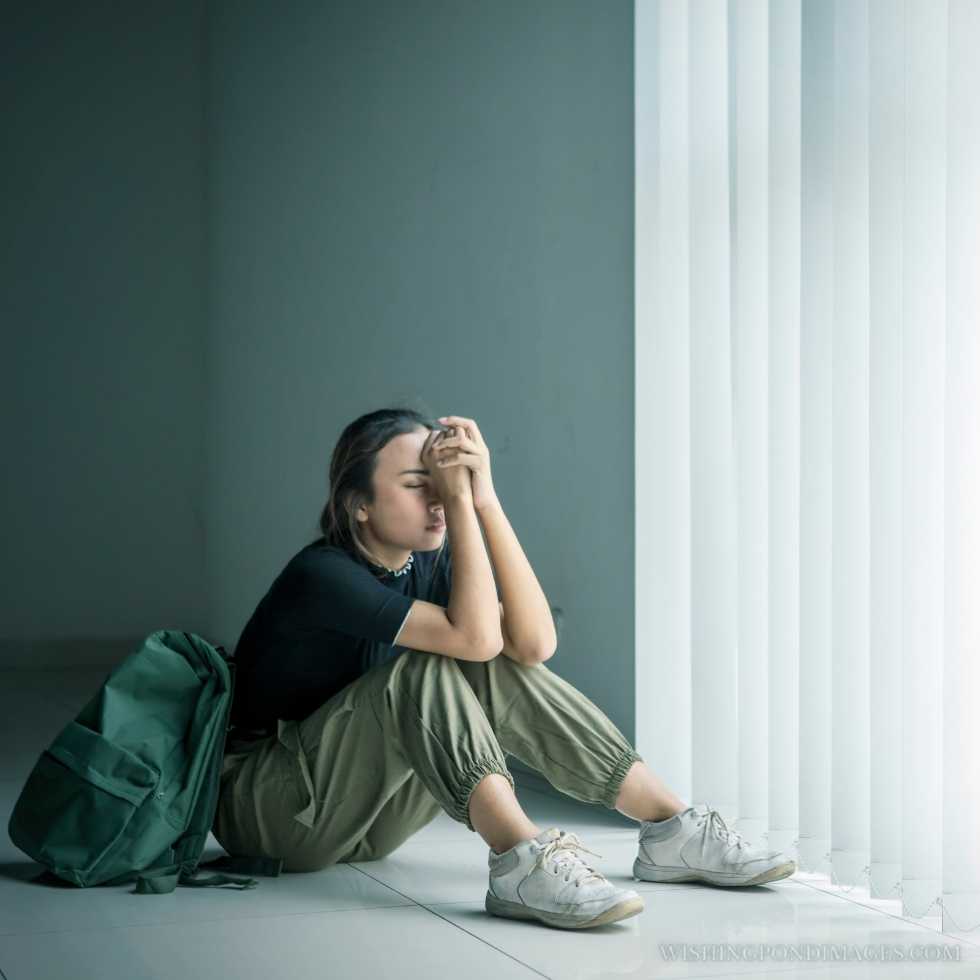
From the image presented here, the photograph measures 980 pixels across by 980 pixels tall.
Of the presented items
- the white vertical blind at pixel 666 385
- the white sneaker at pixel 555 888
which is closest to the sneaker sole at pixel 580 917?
the white sneaker at pixel 555 888

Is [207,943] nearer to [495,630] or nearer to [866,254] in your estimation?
[495,630]

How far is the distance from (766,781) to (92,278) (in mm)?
3974

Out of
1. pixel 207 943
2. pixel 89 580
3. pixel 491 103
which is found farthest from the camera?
pixel 89 580

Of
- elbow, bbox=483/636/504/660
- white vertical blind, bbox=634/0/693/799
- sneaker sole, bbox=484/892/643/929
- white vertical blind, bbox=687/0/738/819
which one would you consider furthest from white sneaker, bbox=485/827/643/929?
white vertical blind, bbox=634/0/693/799

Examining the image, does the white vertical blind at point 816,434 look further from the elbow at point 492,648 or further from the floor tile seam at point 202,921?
the floor tile seam at point 202,921

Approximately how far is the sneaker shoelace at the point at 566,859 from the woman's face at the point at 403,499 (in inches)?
19.7

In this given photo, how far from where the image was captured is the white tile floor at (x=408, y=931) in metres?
1.63

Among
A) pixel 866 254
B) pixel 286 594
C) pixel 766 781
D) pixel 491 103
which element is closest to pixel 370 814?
pixel 286 594

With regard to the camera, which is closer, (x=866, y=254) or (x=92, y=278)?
(x=866, y=254)

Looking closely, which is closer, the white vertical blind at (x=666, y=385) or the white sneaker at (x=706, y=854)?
the white sneaker at (x=706, y=854)

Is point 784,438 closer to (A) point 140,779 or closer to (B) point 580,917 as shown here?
(B) point 580,917

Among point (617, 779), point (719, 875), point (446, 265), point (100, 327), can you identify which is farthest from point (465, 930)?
point (100, 327)

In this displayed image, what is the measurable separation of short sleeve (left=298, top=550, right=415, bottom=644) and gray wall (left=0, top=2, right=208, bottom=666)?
3665mm

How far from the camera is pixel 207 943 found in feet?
5.64
